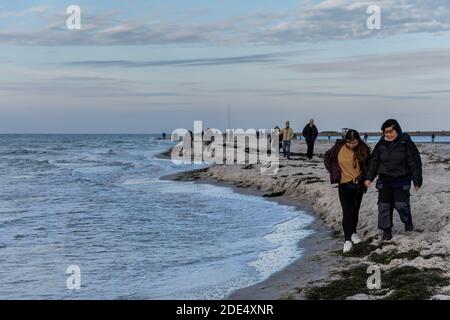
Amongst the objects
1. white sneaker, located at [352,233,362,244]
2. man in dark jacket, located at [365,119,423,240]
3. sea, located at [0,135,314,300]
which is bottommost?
sea, located at [0,135,314,300]

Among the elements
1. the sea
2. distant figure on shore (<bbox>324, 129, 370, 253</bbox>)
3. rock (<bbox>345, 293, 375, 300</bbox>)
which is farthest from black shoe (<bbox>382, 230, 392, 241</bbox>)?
rock (<bbox>345, 293, 375, 300</bbox>)

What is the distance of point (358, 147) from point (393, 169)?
68 cm

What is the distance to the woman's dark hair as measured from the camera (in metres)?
9.90

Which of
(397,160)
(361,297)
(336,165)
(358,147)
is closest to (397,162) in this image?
(397,160)

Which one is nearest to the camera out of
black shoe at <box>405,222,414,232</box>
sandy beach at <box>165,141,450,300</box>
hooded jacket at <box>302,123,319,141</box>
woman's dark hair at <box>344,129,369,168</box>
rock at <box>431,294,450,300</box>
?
rock at <box>431,294,450,300</box>

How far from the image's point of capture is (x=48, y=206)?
20266 millimetres

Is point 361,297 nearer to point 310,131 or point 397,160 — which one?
point 397,160

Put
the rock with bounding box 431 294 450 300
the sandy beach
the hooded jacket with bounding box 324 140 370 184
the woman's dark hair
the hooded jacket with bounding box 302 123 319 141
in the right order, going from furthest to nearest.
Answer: the hooded jacket with bounding box 302 123 319 141, the hooded jacket with bounding box 324 140 370 184, the woman's dark hair, the sandy beach, the rock with bounding box 431 294 450 300

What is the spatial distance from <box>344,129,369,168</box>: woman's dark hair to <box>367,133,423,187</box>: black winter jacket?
141 millimetres

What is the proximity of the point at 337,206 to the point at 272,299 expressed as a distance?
25.9 feet

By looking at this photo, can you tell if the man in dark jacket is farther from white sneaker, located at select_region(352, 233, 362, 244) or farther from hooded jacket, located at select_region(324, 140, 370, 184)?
white sneaker, located at select_region(352, 233, 362, 244)

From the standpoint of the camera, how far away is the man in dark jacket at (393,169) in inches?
382

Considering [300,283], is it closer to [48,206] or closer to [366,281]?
[366,281]

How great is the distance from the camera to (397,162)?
9.81 metres
